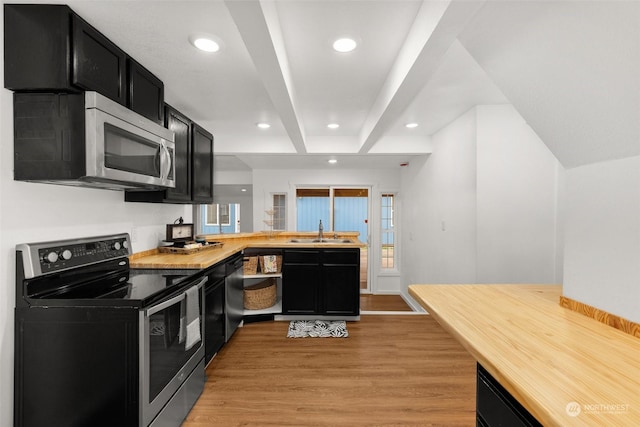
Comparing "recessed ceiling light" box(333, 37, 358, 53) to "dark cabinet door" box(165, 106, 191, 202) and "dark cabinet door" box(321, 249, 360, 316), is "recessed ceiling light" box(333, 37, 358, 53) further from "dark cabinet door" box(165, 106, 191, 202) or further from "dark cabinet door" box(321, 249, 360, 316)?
"dark cabinet door" box(321, 249, 360, 316)

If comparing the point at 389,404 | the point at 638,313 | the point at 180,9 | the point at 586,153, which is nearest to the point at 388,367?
the point at 389,404

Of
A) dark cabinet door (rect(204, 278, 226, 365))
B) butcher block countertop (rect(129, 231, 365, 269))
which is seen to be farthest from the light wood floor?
Answer: butcher block countertop (rect(129, 231, 365, 269))

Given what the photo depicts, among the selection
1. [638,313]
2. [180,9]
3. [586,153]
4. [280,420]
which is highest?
[180,9]

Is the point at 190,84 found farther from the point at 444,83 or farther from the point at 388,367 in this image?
the point at 388,367

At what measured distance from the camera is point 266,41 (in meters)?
1.43

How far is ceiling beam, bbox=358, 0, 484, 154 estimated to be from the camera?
1.21 metres

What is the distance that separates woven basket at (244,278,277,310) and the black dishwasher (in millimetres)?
801

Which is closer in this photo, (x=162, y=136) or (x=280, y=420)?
(x=280, y=420)

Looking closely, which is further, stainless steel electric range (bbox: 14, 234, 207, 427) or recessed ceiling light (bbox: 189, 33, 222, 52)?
recessed ceiling light (bbox: 189, 33, 222, 52)

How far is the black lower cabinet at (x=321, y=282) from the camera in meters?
3.55

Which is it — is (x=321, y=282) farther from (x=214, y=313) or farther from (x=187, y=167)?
(x=187, y=167)

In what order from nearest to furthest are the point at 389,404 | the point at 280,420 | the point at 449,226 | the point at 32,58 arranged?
the point at 32,58, the point at 280,420, the point at 389,404, the point at 449,226

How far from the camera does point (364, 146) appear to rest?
11.8ft

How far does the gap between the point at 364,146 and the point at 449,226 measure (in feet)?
4.38
